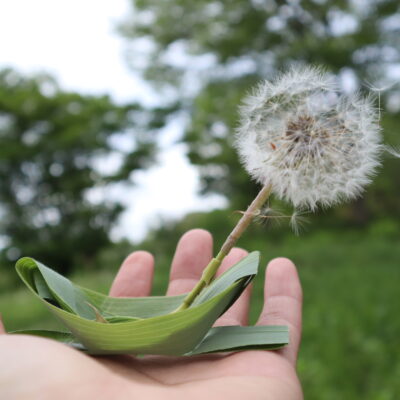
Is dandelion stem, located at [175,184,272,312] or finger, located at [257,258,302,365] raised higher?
dandelion stem, located at [175,184,272,312]

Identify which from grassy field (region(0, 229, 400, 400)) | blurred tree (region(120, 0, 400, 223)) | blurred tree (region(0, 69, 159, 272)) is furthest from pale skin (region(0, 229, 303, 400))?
blurred tree (region(0, 69, 159, 272))

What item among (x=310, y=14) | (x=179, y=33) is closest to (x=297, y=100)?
(x=310, y=14)

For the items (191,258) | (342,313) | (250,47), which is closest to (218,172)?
(250,47)

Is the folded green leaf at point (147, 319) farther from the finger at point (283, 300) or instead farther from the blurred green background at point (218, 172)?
the blurred green background at point (218, 172)

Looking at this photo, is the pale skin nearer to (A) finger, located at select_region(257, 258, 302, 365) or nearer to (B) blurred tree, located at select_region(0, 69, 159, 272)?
(A) finger, located at select_region(257, 258, 302, 365)

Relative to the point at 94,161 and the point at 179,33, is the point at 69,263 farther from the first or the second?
the point at 179,33

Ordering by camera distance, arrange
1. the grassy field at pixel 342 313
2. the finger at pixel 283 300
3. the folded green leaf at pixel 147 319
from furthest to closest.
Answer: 1. the grassy field at pixel 342 313
2. the finger at pixel 283 300
3. the folded green leaf at pixel 147 319

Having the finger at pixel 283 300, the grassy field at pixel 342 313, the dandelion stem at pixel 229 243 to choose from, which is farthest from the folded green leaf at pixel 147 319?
the grassy field at pixel 342 313
